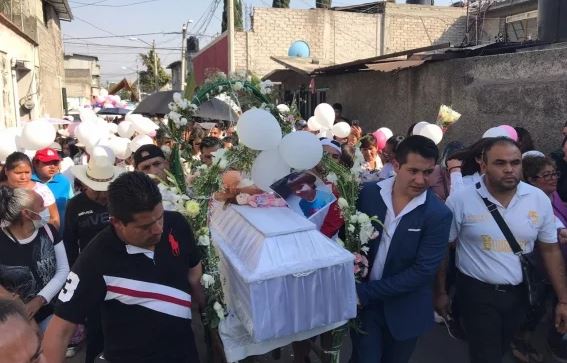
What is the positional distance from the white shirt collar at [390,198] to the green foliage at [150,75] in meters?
44.6

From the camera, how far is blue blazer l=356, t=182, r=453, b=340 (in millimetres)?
2627

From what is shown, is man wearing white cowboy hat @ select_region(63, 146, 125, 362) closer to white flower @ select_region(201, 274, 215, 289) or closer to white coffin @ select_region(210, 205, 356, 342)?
white flower @ select_region(201, 274, 215, 289)

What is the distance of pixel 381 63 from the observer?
8898 mm

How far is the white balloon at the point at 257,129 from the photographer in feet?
8.20

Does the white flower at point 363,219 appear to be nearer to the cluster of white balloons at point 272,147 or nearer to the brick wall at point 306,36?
the cluster of white balloons at point 272,147

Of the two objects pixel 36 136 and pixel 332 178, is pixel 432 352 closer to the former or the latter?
pixel 332 178

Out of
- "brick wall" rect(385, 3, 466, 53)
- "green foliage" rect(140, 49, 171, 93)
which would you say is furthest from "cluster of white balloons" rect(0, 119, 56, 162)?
"green foliage" rect(140, 49, 171, 93)

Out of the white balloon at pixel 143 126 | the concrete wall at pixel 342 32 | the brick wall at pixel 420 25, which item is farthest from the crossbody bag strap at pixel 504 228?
the brick wall at pixel 420 25

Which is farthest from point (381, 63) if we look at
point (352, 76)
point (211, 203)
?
point (211, 203)

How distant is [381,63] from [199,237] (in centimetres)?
727

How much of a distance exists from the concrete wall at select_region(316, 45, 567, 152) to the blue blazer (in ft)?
14.1

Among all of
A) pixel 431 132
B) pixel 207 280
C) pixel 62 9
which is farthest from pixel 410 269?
pixel 62 9

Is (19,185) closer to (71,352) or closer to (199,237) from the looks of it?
(71,352)

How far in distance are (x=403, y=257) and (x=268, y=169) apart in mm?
940
